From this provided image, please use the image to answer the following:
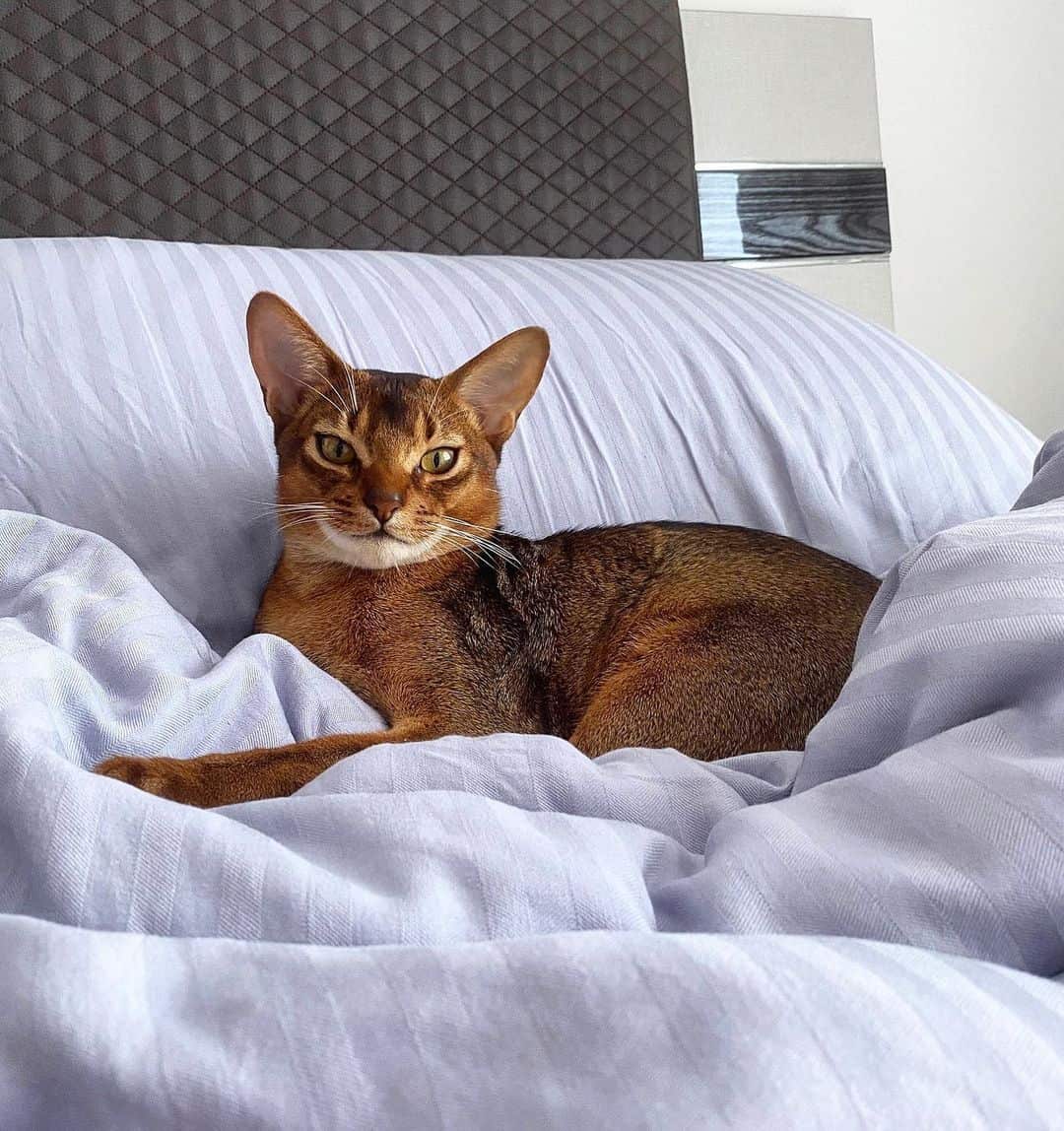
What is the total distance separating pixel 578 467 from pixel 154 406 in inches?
20.0

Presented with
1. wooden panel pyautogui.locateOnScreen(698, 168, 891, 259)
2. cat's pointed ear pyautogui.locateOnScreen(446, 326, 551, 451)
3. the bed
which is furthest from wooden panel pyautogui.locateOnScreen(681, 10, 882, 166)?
cat's pointed ear pyautogui.locateOnScreen(446, 326, 551, 451)

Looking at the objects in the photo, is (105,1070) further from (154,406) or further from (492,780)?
(154,406)

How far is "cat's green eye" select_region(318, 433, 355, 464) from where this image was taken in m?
1.21

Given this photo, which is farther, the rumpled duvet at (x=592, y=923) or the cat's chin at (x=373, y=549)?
the cat's chin at (x=373, y=549)

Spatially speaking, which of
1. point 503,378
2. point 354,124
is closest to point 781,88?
point 354,124

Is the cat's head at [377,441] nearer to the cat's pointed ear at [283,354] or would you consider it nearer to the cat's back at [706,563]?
the cat's pointed ear at [283,354]

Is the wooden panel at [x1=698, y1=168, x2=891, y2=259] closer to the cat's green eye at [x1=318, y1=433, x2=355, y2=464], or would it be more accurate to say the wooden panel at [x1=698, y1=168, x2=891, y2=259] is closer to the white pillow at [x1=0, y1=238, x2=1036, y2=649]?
the white pillow at [x1=0, y1=238, x2=1036, y2=649]

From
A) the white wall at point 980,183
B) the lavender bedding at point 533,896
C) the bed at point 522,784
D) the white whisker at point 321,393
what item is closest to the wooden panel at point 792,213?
the white wall at point 980,183

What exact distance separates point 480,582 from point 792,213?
163cm

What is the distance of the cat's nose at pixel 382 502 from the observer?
1167mm

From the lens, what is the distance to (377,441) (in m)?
1.20

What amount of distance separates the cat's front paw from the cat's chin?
1.30ft

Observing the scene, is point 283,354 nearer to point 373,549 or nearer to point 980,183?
point 373,549

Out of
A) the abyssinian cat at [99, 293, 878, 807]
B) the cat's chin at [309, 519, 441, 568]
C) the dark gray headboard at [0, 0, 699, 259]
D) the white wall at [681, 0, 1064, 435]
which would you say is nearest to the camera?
the abyssinian cat at [99, 293, 878, 807]
